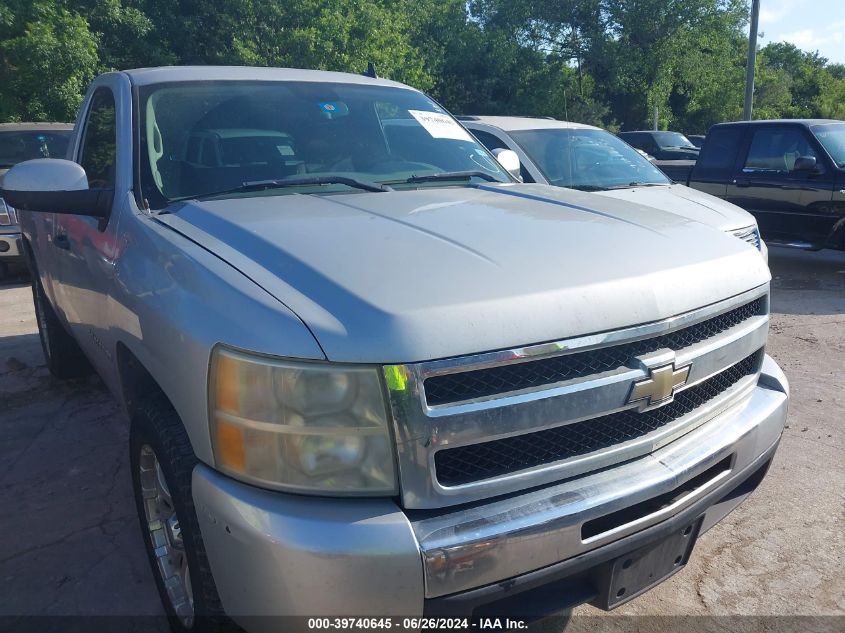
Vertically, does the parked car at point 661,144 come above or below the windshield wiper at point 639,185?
below

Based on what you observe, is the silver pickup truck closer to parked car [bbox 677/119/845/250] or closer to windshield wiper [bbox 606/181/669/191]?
windshield wiper [bbox 606/181/669/191]

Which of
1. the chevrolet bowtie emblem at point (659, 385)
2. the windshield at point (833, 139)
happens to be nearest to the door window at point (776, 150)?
the windshield at point (833, 139)

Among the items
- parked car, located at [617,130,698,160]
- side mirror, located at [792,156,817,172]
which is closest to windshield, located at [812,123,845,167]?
side mirror, located at [792,156,817,172]

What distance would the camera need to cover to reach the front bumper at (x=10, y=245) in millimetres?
8164

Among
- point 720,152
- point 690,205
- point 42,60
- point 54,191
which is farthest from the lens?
point 42,60

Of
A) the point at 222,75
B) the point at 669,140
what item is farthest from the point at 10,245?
the point at 669,140

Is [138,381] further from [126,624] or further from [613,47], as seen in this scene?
[613,47]

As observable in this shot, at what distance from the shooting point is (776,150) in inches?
335

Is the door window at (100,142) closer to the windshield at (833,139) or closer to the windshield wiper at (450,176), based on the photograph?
the windshield wiper at (450,176)

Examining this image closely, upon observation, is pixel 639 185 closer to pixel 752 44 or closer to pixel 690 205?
pixel 690 205

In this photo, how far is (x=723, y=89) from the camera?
3234 centimetres

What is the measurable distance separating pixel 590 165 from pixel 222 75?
4.15 meters

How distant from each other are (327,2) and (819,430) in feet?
60.5

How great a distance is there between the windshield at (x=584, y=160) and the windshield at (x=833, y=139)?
8.62 ft
